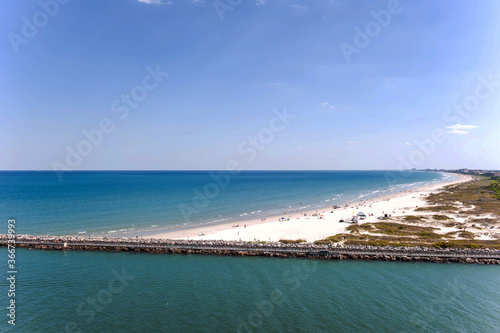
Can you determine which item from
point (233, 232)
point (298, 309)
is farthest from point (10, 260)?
point (298, 309)

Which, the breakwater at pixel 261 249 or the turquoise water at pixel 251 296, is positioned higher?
the breakwater at pixel 261 249

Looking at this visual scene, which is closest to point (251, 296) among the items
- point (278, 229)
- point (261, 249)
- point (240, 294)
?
point (240, 294)

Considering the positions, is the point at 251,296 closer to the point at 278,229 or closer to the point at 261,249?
the point at 261,249

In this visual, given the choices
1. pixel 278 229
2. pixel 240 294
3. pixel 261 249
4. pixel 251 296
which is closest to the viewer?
pixel 251 296

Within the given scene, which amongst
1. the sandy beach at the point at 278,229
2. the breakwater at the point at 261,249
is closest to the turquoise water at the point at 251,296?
the breakwater at the point at 261,249

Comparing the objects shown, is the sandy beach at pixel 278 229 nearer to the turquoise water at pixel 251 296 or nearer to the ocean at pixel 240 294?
the ocean at pixel 240 294
